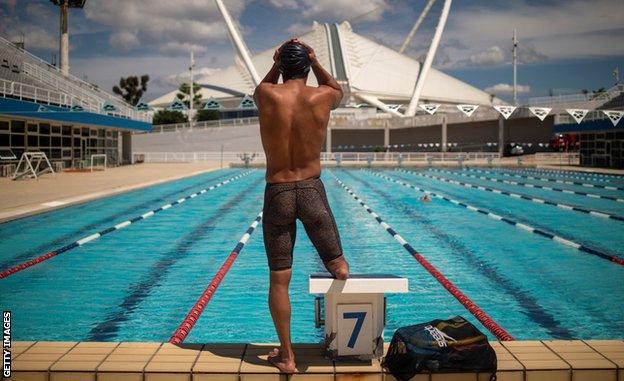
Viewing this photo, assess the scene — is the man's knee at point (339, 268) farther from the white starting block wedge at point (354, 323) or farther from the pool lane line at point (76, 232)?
the pool lane line at point (76, 232)

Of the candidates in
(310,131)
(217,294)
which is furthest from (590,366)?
(217,294)

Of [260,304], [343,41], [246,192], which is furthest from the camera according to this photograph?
[343,41]

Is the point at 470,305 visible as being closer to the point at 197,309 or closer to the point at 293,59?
the point at 197,309

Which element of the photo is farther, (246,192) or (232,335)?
(246,192)

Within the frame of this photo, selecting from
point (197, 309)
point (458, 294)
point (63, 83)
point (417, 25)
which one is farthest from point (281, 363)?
point (417, 25)

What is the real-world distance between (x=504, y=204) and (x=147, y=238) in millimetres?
9053

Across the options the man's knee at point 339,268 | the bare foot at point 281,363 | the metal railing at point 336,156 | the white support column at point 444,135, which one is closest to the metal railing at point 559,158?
the metal railing at point 336,156

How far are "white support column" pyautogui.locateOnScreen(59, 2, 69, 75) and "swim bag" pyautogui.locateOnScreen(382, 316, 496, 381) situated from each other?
142 feet

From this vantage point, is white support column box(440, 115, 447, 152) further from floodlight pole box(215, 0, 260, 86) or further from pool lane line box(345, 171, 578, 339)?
pool lane line box(345, 171, 578, 339)

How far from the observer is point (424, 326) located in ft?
11.3

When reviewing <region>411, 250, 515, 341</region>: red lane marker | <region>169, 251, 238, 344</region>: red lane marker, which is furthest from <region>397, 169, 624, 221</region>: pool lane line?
<region>169, 251, 238, 344</region>: red lane marker

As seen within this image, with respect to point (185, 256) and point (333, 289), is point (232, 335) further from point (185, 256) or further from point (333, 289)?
point (185, 256)

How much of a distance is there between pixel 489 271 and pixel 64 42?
4141 centimetres

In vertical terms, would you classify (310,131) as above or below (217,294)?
above
